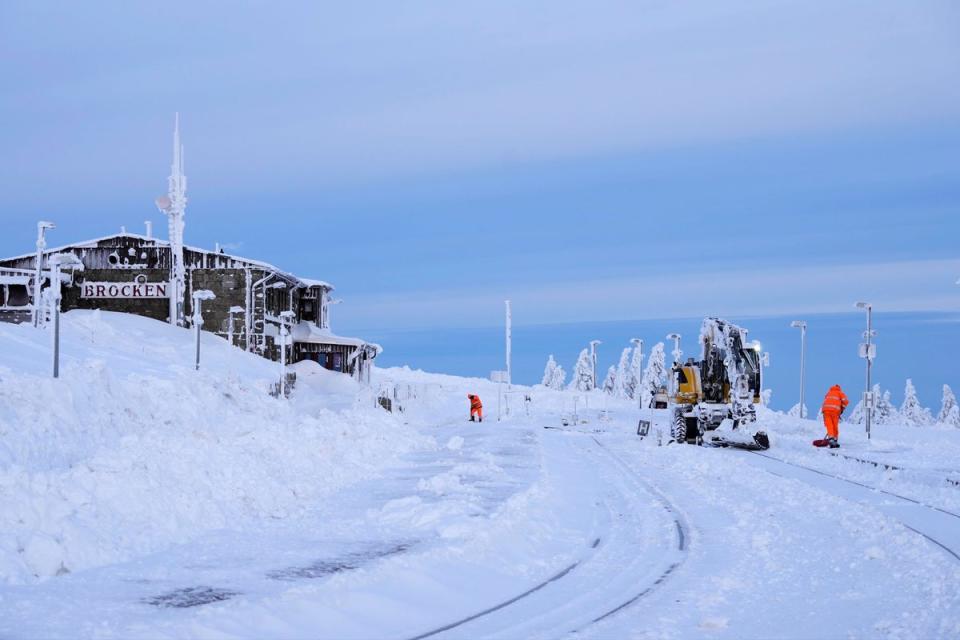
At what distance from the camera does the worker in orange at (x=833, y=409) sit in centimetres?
3041

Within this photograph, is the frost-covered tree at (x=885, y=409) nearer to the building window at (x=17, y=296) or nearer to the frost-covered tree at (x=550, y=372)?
the frost-covered tree at (x=550, y=372)

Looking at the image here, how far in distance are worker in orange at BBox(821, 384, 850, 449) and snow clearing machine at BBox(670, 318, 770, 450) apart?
2151 mm

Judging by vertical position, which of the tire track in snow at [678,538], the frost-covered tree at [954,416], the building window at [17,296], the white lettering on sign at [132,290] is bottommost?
the frost-covered tree at [954,416]

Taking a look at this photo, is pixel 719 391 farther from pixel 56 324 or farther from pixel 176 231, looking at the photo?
pixel 176 231

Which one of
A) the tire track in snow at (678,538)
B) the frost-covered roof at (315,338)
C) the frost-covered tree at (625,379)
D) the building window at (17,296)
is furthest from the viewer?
the frost-covered tree at (625,379)

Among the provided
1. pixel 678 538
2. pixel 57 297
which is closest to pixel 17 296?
pixel 57 297

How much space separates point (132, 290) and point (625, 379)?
82.9 meters

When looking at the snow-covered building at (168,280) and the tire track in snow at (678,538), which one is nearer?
the tire track in snow at (678,538)

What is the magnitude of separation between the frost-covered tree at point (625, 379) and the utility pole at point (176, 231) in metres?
79.8

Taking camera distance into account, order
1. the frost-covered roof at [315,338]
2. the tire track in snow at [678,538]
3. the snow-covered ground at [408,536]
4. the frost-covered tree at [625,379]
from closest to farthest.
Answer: the snow-covered ground at [408,536] < the tire track in snow at [678,538] < the frost-covered roof at [315,338] < the frost-covered tree at [625,379]

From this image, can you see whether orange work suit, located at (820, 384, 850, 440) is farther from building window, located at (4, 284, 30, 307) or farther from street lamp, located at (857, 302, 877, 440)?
building window, located at (4, 284, 30, 307)

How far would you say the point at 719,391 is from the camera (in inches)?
1292

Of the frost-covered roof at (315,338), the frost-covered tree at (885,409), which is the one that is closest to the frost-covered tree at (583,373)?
the frost-covered tree at (885,409)

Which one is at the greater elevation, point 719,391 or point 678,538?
point 719,391
